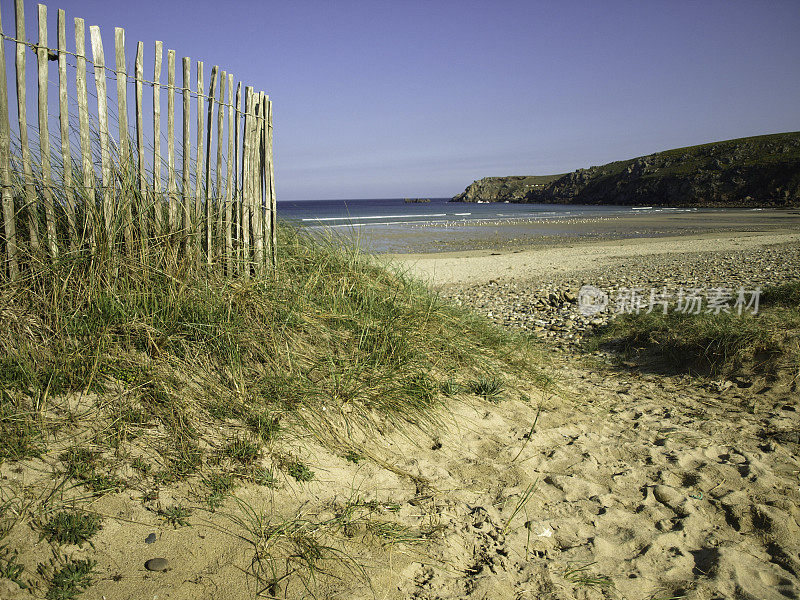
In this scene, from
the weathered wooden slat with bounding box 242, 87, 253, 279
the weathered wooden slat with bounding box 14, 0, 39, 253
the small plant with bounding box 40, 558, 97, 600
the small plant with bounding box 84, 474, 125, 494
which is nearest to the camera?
the small plant with bounding box 40, 558, 97, 600

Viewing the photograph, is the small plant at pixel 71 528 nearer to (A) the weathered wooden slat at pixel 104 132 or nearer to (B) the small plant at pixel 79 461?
(B) the small plant at pixel 79 461

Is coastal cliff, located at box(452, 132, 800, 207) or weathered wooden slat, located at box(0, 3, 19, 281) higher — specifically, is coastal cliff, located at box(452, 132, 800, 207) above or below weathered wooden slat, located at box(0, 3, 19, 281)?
above

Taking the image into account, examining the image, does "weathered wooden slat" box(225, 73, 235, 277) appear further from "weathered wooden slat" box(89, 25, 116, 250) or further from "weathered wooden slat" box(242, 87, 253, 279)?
"weathered wooden slat" box(89, 25, 116, 250)

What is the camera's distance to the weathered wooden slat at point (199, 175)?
3.59 meters

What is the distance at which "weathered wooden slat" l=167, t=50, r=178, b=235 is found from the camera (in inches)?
140

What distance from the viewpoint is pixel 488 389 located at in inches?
149

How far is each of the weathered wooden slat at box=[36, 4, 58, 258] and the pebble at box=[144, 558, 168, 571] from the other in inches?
85.5

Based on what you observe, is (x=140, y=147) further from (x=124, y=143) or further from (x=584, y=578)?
(x=584, y=578)

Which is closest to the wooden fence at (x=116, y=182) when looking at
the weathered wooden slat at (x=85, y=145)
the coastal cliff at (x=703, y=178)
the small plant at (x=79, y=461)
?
the weathered wooden slat at (x=85, y=145)

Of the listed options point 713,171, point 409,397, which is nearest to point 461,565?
point 409,397

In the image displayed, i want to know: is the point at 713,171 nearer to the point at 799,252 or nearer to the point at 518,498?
the point at 799,252

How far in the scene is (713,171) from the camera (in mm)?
63938

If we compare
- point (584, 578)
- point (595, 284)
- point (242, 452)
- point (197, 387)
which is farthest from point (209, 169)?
point (595, 284)

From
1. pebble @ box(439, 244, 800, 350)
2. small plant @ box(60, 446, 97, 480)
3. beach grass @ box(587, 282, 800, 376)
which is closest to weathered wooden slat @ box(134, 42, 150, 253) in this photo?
small plant @ box(60, 446, 97, 480)
